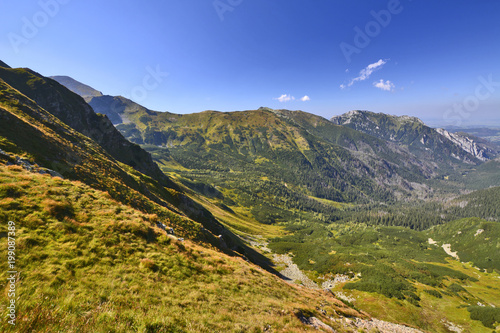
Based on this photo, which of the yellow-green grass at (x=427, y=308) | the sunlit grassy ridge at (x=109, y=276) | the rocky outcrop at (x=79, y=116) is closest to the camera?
the sunlit grassy ridge at (x=109, y=276)

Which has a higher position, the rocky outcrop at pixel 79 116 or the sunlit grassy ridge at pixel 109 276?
the rocky outcrop at pixel 79 116

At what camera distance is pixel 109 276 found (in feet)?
42.0

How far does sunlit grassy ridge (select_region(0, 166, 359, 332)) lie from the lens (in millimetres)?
9438

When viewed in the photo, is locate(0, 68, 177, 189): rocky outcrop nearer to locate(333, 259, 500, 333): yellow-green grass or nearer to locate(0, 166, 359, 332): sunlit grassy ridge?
locate(0, 166, 359, 332): sunlit grassy ridge

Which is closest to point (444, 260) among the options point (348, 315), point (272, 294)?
point (348, 315)

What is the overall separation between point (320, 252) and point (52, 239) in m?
154

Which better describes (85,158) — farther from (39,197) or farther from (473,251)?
(473,251)

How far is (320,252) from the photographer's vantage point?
13912 cm

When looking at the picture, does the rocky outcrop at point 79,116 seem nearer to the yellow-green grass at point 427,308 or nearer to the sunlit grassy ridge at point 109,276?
the sunlit grassy ridge at point 109,276

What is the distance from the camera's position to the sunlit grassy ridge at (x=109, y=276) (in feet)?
31.0

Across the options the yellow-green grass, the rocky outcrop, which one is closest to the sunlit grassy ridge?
the yellow-green grass

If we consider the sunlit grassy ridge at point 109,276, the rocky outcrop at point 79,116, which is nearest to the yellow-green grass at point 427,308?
the sunlit grassy ridge at point 109,276

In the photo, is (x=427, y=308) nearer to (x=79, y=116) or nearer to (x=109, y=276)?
(x=109, y=276)

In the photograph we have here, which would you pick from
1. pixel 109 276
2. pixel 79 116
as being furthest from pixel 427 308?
pixel 79 116
